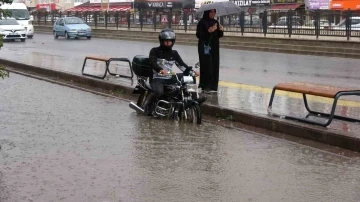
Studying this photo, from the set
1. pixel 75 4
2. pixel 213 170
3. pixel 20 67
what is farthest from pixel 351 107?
pixel 75 4

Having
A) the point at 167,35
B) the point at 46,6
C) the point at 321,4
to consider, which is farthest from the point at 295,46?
the point at 46,6

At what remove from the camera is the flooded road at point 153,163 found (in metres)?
6.77

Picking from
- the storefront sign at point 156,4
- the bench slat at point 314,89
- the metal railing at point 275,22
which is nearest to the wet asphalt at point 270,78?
the bench slat at point 314,89

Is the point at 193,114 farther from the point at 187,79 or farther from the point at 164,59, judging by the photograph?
the point at 164,59

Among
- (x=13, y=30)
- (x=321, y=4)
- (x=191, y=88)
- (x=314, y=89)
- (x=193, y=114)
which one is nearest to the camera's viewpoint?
(x=314, y=89)

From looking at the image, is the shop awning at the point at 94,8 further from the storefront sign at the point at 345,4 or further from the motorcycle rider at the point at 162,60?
A: the motorcycle rider at the point at 162,60

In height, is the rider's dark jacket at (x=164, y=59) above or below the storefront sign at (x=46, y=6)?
below

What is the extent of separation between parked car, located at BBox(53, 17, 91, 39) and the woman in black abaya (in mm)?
33922

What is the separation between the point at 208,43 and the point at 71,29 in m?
34.3

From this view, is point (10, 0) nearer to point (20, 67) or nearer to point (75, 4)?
point (20, 67)

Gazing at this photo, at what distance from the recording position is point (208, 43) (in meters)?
12.8

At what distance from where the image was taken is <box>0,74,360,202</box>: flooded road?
6.77 meters

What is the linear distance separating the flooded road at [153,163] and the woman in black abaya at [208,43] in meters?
1.93

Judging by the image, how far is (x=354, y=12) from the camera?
27906mm
